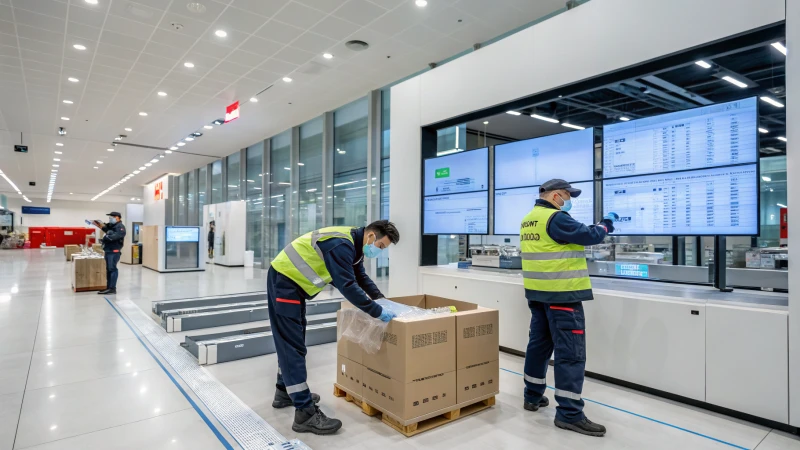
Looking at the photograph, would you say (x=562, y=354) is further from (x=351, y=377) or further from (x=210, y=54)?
(x=210, y=54)

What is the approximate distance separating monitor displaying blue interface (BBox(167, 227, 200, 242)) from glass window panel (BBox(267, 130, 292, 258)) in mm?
2456

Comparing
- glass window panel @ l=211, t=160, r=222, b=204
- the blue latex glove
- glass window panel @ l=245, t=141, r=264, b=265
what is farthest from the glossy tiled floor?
glass window panel @ l=211, t=160, r=222, b=204

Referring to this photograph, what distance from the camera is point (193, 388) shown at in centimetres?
329

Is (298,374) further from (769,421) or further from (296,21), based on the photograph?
(296,21)

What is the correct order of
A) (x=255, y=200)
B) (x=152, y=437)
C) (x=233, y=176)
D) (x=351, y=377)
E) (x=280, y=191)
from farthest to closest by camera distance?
(x=233, y=176) < (x=255, y=200) < (x=280, y=191) < (x=351, y=377) < (x=152, y=437)

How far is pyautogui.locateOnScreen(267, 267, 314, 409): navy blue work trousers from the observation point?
2658mm

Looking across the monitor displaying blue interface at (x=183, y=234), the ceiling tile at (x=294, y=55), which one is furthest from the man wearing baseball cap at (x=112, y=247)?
the ceiling tile at (x=294, y=55)

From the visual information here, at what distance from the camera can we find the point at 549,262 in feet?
9.20

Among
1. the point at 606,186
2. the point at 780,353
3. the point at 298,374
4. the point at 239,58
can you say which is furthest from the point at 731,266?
the point at 239,58

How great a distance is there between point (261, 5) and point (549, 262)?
17.2 ft

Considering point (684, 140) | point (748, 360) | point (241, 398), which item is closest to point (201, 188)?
point (241, 398)

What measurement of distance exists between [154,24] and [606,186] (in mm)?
6571

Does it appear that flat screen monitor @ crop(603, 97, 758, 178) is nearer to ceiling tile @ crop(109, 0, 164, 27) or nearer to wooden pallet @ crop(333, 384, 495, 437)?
wooden pallet @ crop(333, 384, 495, 437)

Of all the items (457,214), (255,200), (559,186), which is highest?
(255,200)
